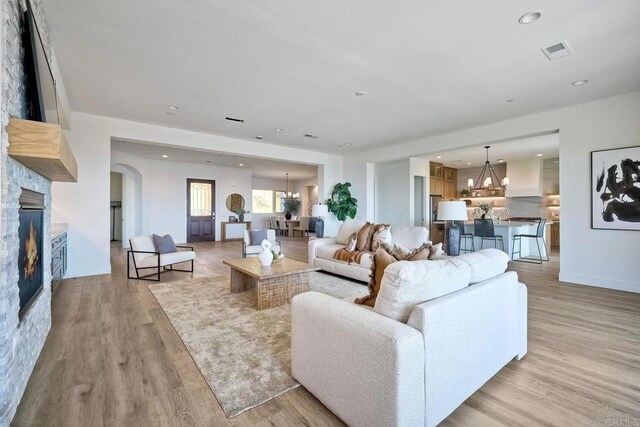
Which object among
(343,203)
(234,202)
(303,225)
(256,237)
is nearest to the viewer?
(256,237)

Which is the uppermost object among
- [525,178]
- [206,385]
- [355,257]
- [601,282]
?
[525,178]

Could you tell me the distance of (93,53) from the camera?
2.98 metres

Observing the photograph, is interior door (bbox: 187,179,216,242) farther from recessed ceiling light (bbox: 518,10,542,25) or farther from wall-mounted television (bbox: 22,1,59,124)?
recessed ceiling light (bbox: 518,10,542,25)

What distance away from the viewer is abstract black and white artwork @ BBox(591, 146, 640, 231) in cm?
394

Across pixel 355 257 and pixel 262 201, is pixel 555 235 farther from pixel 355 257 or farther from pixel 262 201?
pixel 262 201

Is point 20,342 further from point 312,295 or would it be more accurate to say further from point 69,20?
point 69,20

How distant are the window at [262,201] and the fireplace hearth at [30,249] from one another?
11192 millimetres

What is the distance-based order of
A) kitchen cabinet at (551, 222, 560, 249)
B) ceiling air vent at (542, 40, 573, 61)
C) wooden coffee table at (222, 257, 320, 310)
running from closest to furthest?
ceiling air vent at (542, 40, 573, 61), wooden coffee table at (222, 257, 320, 310), kitchen cabinet at (551, 222, 560, 249)

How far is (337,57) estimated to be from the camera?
304cm

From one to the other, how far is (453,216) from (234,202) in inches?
326

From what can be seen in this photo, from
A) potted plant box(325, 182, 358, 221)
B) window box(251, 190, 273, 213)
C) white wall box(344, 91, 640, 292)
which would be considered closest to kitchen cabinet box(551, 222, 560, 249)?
white wall box(344, 91, 640, 292)

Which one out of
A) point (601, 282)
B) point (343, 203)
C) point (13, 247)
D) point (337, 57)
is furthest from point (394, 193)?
point (13, 247)

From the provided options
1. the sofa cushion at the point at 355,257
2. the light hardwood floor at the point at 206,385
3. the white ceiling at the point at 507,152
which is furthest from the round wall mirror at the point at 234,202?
the light hardwood floor at the point at 206,385

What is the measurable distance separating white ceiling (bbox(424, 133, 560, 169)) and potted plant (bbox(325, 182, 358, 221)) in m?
2.27
